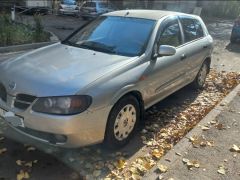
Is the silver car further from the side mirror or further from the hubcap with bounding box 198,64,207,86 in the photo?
the hubcap with bounding box 198,64,207,86

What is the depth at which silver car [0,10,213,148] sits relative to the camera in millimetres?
3461

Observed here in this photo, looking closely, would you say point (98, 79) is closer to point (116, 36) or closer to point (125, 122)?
point (125, 122)

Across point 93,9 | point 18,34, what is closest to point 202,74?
point 18,34

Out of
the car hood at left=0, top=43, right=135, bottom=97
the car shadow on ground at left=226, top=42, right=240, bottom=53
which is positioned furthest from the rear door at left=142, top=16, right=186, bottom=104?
the car shadow on ground at left=226, top=42, right=240, bottom=53

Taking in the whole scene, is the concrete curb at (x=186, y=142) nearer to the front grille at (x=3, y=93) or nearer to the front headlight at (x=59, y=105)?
the front headlight at (x=59, y=105)

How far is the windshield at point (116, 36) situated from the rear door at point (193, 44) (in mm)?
1003

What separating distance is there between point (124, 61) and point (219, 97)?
2.99 meters

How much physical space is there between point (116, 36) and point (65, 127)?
1862mm

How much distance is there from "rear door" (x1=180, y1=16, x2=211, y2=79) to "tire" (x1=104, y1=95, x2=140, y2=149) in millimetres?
1682

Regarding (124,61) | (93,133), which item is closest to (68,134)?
(93,133)

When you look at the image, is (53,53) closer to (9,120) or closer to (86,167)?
(9,120)

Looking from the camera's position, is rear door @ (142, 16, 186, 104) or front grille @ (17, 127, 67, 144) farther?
rear door @ (142, 16, 186, 104)

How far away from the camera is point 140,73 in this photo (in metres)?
4.23

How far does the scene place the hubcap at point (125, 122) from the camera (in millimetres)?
4004
